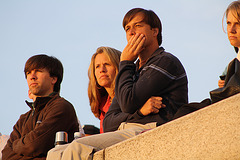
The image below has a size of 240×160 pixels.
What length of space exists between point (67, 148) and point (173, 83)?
1.22 meters

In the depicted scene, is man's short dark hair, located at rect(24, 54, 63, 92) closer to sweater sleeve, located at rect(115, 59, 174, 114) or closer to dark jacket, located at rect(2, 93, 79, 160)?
dark jacket, located at rect(2, 93, 79, 160)

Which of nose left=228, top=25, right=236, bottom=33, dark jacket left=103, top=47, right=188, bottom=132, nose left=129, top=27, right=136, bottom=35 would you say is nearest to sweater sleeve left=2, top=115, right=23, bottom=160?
dark jacket left=103, top=47, right=188, bottom=132

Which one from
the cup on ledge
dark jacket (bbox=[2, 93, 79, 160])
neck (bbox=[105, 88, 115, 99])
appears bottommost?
dark jacket (bbox=[2, 93, 79, 160])

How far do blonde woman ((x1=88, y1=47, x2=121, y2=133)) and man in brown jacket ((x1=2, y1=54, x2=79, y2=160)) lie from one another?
48 centimetres

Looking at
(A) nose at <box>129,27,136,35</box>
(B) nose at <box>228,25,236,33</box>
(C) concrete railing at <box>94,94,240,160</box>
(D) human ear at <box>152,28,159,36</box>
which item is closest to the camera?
(C) concrete railing at <box>94,94,240,160</box>

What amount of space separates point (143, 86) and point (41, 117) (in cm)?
194

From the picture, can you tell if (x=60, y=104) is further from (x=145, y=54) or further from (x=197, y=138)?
(x=197, y=138)

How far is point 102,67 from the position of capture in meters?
5.86

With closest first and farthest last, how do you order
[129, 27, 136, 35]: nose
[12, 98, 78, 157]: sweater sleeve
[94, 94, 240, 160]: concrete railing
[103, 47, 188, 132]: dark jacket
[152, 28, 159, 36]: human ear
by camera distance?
[94, 94, 240, 160]: concrete railing < [103, 47, 188, 132]: dark jacket < [129, 27, 136, 35]: nose < [152, 28, 159, 36]: human ear < [12, 98, 78, 157]: sweater sleeve

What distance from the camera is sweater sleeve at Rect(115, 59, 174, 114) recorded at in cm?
410

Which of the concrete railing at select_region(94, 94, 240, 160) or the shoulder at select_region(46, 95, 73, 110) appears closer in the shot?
the concrete railing at select_region(94, 94, 240, 160)

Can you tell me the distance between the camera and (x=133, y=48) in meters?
4.53

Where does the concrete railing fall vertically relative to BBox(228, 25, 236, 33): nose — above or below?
below

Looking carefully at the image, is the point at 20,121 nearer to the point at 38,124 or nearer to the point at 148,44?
the point at 38,124
